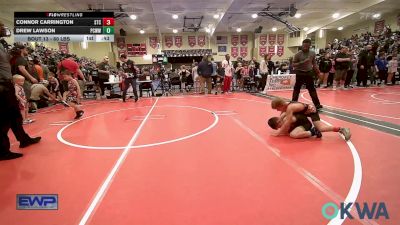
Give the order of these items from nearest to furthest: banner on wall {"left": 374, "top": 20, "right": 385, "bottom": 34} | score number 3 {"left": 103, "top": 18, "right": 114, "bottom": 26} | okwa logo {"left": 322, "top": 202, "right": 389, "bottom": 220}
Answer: okwa logo {"left": 322, "top": 202, "right": 389, "bottom": 220} → score number 3 {"left": 103, "top": 18, "right": 114, "bottom": 26} → banner on wall {"left": 374, "top": 20, "right": 385, "bottom": 34}

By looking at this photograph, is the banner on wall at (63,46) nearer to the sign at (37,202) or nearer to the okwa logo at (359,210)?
the sign at (37,202)

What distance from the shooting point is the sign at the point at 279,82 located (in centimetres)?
1184

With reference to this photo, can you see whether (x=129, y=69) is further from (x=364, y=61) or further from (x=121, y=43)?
(x=121, y=43)

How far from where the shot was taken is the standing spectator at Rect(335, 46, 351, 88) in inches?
413

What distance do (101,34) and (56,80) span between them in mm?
3735

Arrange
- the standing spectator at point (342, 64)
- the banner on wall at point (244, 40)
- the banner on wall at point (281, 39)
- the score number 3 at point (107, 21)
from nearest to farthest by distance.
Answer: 1. the score number 3 at point (107, 21)
2. the standing spectator at point (342, 64)
3. the banner on wall at point (244, 40)
4. the banner on wall at point (281, 39)

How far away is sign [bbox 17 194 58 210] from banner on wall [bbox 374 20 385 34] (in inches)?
937

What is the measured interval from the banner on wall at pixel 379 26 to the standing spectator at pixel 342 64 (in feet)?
39.8

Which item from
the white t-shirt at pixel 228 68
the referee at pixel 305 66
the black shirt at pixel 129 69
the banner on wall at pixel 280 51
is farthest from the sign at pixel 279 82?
the banner on wall at pixel 280 51

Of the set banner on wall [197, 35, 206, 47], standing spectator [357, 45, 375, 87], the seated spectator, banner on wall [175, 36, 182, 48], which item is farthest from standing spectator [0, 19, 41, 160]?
banner on wall [197, 35, 206, 47]

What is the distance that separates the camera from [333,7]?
17.7m

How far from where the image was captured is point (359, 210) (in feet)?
6.88

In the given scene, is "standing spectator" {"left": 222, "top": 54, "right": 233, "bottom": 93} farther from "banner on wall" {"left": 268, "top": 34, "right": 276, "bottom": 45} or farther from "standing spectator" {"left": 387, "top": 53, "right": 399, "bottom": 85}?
"banner on wall" {"left": 268, "top": 34, "right": 276, "bottom": 45}
